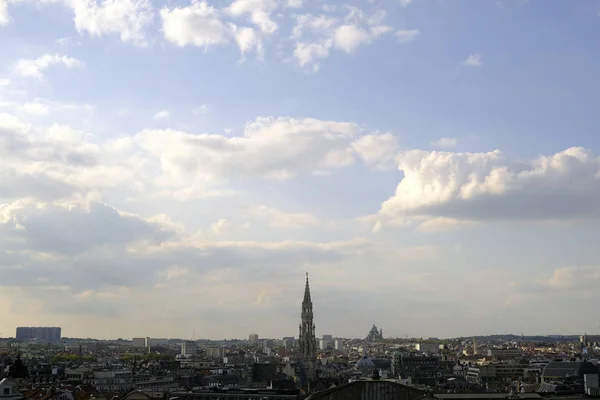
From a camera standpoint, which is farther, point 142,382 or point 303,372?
point 303,372

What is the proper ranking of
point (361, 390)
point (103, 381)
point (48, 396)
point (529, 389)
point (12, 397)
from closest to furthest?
point (361, 390) → point (12, 397) → point (48, 396) → point (529, 389) → point (103, 381)

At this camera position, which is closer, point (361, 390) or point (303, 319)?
point (361, 390)

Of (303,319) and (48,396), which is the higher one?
(303,319)

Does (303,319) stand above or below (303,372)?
above

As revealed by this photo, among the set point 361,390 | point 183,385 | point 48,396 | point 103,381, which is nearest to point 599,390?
point 361,390

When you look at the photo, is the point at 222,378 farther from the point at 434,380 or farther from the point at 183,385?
the point at 434,380

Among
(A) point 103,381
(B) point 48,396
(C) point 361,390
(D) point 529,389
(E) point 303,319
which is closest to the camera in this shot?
(C) point 361,390

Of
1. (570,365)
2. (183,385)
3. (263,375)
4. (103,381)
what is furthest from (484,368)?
(103,381)

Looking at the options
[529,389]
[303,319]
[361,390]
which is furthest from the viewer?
[303,319]

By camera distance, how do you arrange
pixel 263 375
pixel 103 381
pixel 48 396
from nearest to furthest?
1. pixel 48 396
2. pixel 103 381
3. pixel 263 375
